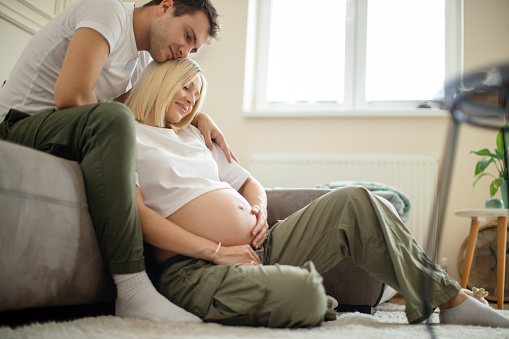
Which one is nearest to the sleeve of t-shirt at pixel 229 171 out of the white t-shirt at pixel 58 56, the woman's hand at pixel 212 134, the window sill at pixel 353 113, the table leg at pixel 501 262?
the woman's hand at pixel 212 134

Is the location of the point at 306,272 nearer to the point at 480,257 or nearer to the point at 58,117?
the point at 58,117

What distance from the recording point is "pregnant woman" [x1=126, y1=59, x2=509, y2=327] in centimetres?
91

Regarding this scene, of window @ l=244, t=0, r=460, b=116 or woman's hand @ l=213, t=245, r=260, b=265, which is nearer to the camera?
woman's hand @ l=213, t=245, r=260, b=265

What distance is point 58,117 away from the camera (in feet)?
3.45

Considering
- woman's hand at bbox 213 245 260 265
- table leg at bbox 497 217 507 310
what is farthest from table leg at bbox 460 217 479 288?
woman's hand at bbox 213 245 260 265

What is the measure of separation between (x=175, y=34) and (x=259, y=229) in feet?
2.18

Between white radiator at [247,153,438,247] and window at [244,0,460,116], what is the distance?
32cm

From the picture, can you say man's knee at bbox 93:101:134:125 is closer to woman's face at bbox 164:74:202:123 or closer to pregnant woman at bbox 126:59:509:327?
pregnant woman at bbox 126:59:509:327

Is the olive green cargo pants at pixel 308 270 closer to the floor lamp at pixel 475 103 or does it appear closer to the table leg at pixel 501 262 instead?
the floor lamp at pixel 475 103

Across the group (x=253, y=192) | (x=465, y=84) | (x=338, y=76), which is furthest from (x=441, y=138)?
(x=465, y=84)

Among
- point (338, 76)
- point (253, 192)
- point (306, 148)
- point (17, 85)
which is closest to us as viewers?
point (17, 85)

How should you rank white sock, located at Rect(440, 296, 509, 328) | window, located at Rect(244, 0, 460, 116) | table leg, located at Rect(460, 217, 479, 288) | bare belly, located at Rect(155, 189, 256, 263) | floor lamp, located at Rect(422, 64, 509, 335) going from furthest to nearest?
window, located at Rect(244, 0, 460, 116) < table leg, located at Rect(460, 217, 479, 288) < bare belly, located at Rect(155, 189, 256, 263) < white sock, located at Rect(440, 296, 509, 328) < floor lamp, located at Rect(422, 64, 509, 335)

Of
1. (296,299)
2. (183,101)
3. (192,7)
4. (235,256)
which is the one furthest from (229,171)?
(296,299)

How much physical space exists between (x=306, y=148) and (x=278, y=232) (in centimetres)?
196
